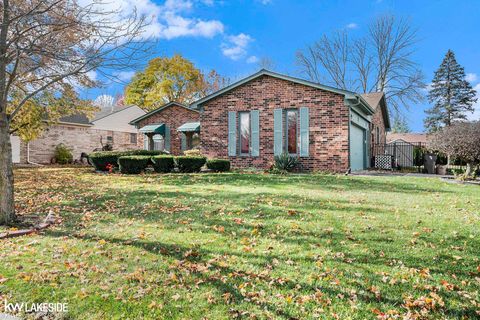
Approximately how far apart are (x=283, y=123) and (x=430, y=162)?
8.25 metres

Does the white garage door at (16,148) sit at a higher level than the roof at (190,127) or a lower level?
lower

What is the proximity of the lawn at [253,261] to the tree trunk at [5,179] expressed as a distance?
0.90 m

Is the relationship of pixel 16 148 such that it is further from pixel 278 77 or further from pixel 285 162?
pixel 285 162

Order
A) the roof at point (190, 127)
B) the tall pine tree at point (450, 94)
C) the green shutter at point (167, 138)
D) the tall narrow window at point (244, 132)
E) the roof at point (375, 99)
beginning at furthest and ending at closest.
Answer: the tall pine tree at point (450, 94) < the green shutter at point (167, 138) < the roof at point (375, 99) < the roof at point (190, 127) < the tall narrow window at point (244, 132)

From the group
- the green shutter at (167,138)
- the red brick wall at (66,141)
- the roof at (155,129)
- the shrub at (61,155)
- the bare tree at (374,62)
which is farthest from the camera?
the bare tree at (374,62)

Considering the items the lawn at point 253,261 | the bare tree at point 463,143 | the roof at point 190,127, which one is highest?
the roof at point 190,127

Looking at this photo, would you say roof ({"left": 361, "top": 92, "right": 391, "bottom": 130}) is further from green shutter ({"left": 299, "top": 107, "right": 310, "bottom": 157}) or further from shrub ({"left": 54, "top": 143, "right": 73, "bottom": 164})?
shrub ({"left": 54, "top": 143, "right": 73, "bottom": 164})

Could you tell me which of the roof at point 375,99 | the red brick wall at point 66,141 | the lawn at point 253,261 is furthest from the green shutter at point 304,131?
the red brick wall at point 66,141

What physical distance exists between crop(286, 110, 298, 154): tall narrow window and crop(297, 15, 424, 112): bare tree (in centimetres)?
2127

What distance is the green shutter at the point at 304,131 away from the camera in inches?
563

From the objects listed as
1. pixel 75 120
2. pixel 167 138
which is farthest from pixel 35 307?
pixel 75 120

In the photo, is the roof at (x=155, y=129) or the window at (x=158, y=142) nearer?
the roof at (x=155, y=129)

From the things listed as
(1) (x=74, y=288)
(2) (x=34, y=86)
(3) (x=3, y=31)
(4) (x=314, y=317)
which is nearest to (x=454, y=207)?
(4) (x=314, y=317)

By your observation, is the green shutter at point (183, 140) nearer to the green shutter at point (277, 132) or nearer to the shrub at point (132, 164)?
the shrub at point (132, 164)
